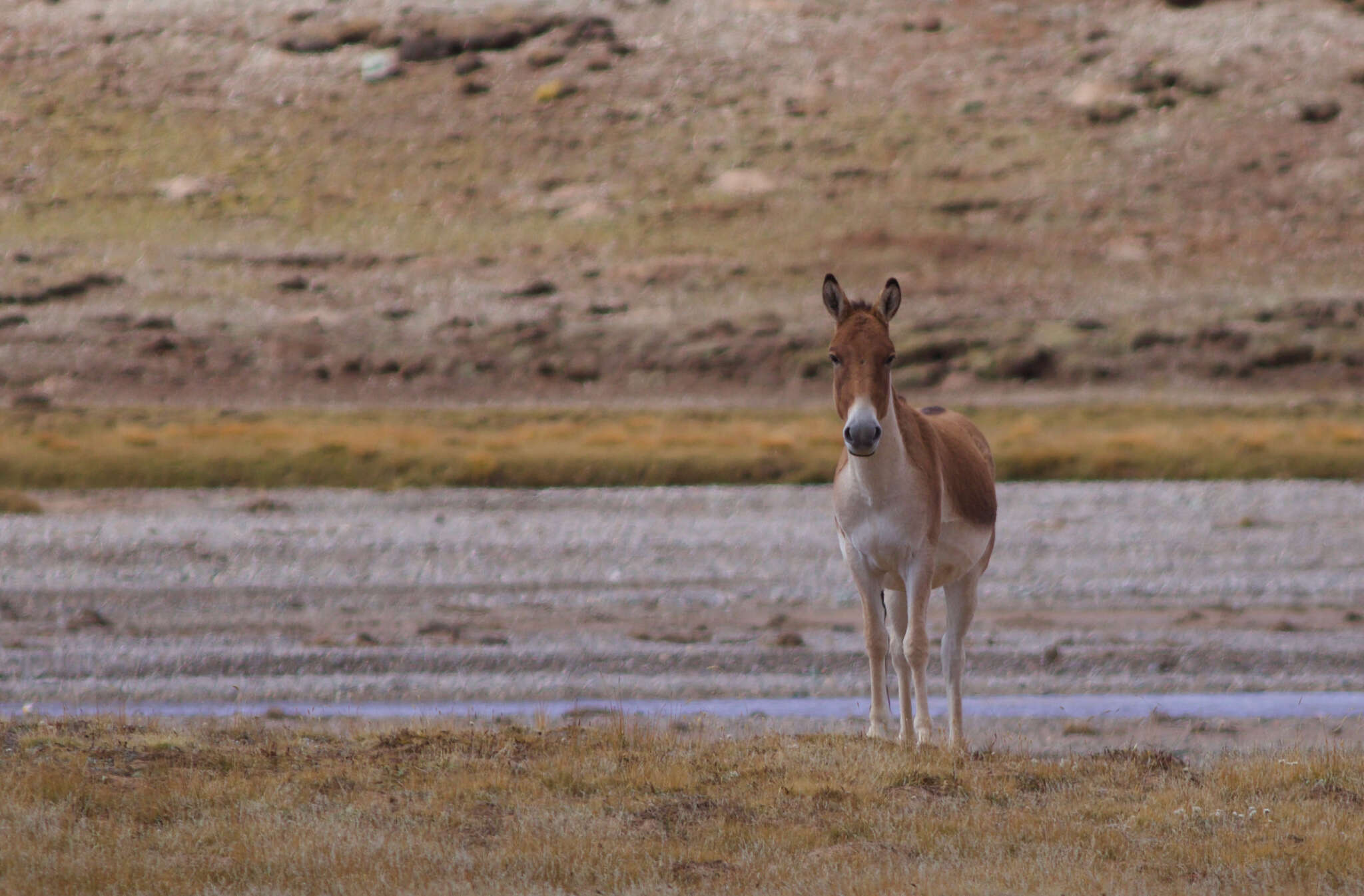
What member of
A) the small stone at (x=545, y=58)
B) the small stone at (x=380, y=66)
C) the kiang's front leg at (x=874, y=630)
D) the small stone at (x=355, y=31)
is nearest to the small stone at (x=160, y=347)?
the small stone at (x=380, y=66)

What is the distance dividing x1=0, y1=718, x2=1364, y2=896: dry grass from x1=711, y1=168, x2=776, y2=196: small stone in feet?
192

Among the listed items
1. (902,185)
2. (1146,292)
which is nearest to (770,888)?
(1146,292)

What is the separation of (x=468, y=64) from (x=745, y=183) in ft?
50.8

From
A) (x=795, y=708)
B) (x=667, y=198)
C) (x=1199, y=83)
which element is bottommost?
(x=667, y=198)

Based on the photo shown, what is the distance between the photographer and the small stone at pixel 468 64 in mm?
76938

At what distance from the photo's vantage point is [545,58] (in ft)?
253

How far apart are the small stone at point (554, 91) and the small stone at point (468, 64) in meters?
3.38

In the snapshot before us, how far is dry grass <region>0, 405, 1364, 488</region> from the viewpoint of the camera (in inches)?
1289

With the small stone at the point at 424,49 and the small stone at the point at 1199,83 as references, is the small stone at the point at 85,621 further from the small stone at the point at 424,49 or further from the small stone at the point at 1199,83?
the small stone at the point at 424,49

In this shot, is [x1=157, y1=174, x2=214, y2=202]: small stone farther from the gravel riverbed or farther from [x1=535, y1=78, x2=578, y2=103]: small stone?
the gravel riverbed

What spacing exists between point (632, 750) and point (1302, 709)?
529 centimetres

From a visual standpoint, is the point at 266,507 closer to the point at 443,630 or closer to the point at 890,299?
the point at 443,630

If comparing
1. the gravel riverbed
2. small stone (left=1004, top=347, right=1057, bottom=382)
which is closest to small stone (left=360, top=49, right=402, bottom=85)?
small stone (left=1004, top=347, right=1057, bottom=382)

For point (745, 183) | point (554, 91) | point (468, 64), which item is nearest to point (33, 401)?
point (745, 183)
